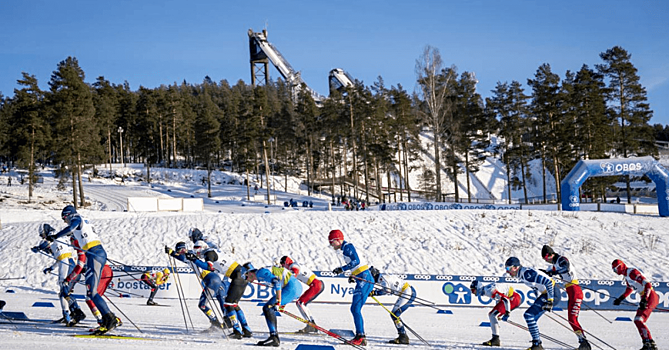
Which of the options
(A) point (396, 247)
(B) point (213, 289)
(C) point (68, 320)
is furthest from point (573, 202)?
(C) point (68, 320)

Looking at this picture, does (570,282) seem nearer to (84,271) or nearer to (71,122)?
(84,271)

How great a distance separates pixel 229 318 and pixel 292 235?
46.6ft

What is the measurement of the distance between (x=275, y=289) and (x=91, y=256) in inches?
153

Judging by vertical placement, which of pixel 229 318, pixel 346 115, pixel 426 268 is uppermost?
pixel 346 115

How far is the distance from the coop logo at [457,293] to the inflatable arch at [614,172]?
14776mm

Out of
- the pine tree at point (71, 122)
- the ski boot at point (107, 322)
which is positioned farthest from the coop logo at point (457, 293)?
the pine tree at point (71, 122)

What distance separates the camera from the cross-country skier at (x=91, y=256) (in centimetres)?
916

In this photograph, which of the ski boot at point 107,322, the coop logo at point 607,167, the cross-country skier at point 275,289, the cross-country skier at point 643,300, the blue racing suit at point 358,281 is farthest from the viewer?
the coop logo at point 607,167

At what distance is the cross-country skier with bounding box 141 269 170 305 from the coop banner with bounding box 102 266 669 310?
0.32 m

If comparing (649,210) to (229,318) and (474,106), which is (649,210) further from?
(229,318)

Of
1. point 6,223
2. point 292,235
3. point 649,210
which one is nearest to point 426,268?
point 292,235

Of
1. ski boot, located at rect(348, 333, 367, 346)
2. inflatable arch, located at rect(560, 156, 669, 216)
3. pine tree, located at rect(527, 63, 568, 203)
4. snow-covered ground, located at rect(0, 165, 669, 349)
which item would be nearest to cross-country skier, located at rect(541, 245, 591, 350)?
snow-covered ground, located at rect(0, 165, 669, 349)

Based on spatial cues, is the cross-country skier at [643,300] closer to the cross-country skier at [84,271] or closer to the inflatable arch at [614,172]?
the cross-country skier at [84,271]

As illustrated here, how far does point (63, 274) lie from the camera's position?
1084cm
